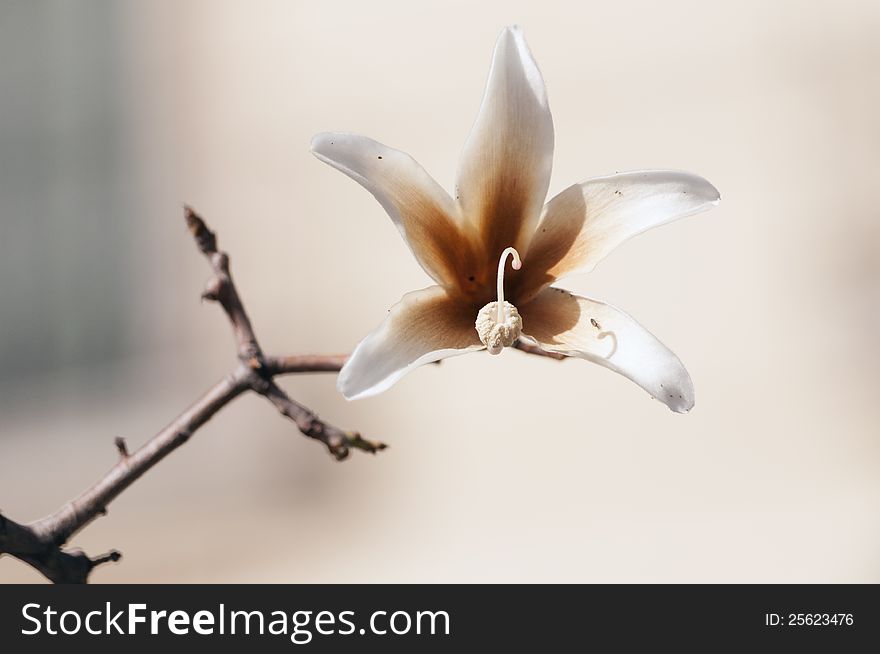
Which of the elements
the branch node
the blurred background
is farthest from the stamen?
the blurred background

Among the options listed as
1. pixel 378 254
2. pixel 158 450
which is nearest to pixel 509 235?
pixel 158 450

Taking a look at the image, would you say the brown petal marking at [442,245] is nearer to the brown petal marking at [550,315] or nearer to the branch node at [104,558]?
the brown petal marking at [550,315]

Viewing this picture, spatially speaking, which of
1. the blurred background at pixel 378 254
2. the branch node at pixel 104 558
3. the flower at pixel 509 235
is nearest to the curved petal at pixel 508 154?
the flower at pixel 509 235

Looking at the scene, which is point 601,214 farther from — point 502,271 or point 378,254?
point 378,254

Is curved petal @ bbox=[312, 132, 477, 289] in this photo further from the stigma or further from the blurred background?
the blurred background

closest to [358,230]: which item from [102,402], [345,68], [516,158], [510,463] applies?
[345,68]

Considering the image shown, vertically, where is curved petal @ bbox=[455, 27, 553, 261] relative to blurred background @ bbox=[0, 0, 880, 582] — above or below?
below
